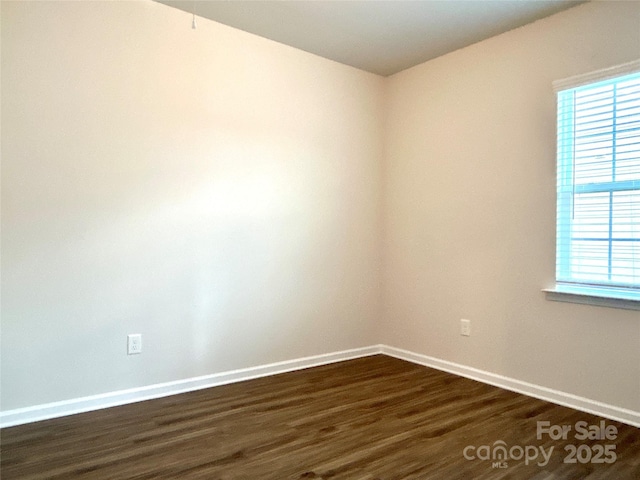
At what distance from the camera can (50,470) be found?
2.07 metres

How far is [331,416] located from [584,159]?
2229 millimetres

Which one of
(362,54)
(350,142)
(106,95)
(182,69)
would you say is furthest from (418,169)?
(106,95)

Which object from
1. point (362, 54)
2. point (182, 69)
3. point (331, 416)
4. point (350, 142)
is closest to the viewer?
point (331, 416)

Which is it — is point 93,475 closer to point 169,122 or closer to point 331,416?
point 331,416

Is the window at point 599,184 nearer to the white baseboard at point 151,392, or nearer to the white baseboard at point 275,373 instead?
the white baseboard at point 275,373

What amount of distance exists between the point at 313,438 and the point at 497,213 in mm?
2047

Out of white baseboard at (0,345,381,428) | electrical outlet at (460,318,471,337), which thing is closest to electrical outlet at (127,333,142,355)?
white baseboard at (0,345,381,428)

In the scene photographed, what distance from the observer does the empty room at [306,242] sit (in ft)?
8.18

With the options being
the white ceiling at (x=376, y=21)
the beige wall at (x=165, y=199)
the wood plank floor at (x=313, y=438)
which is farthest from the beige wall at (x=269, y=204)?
the wood plank floor at (x=313, y=438)

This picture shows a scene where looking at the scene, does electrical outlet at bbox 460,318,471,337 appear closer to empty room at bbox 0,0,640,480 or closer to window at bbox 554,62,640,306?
empty room at bbox 0,0,640,480

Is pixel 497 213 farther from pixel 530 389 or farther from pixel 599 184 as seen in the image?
pixel 530 389

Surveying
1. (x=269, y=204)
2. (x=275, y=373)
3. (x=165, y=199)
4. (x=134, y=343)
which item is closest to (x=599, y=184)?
(x=269, y=204)

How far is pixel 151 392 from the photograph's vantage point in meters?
3.00

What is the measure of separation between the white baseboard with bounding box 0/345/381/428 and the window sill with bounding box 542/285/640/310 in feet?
5.84
